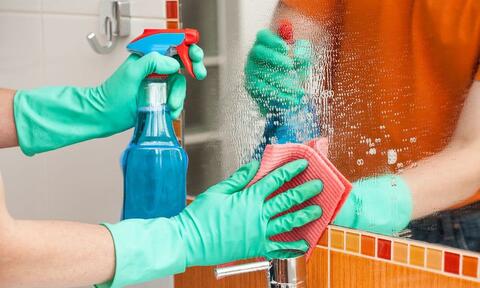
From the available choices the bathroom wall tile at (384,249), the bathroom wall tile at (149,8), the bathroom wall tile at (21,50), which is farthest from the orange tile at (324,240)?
the bathroom wall tile at (21,50)

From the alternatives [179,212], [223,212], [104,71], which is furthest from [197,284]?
[104,71]

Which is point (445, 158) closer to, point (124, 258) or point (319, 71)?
point (319, 71)

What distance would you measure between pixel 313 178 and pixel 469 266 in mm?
276

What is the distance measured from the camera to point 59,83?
1.75m

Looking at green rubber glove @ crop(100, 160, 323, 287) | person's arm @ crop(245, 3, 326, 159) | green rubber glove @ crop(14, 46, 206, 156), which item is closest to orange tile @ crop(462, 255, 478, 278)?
green rubber glove @ crop(100, 160, 323, 287)

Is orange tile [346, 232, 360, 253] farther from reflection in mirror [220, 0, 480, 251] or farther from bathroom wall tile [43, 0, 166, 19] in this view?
bathroom wall tile [43, 0, 166, 19]

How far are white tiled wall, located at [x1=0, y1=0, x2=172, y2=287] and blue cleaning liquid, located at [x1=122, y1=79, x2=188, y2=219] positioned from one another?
1.41 feet

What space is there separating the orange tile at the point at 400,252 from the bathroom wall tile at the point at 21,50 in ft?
3.44

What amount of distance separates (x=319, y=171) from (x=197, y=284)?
50cm

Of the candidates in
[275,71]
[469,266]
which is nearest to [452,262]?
[469,266]

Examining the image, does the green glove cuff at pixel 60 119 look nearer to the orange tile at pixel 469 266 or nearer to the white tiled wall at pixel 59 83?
the white tiled wall at pixel 59 83

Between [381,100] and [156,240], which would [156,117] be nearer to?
[156,240]

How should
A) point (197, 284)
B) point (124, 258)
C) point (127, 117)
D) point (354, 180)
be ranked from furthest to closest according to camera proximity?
point (197, 284) < point (127, 117) < point (354, 180) < point (124, 258)

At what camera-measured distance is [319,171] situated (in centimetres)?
115
